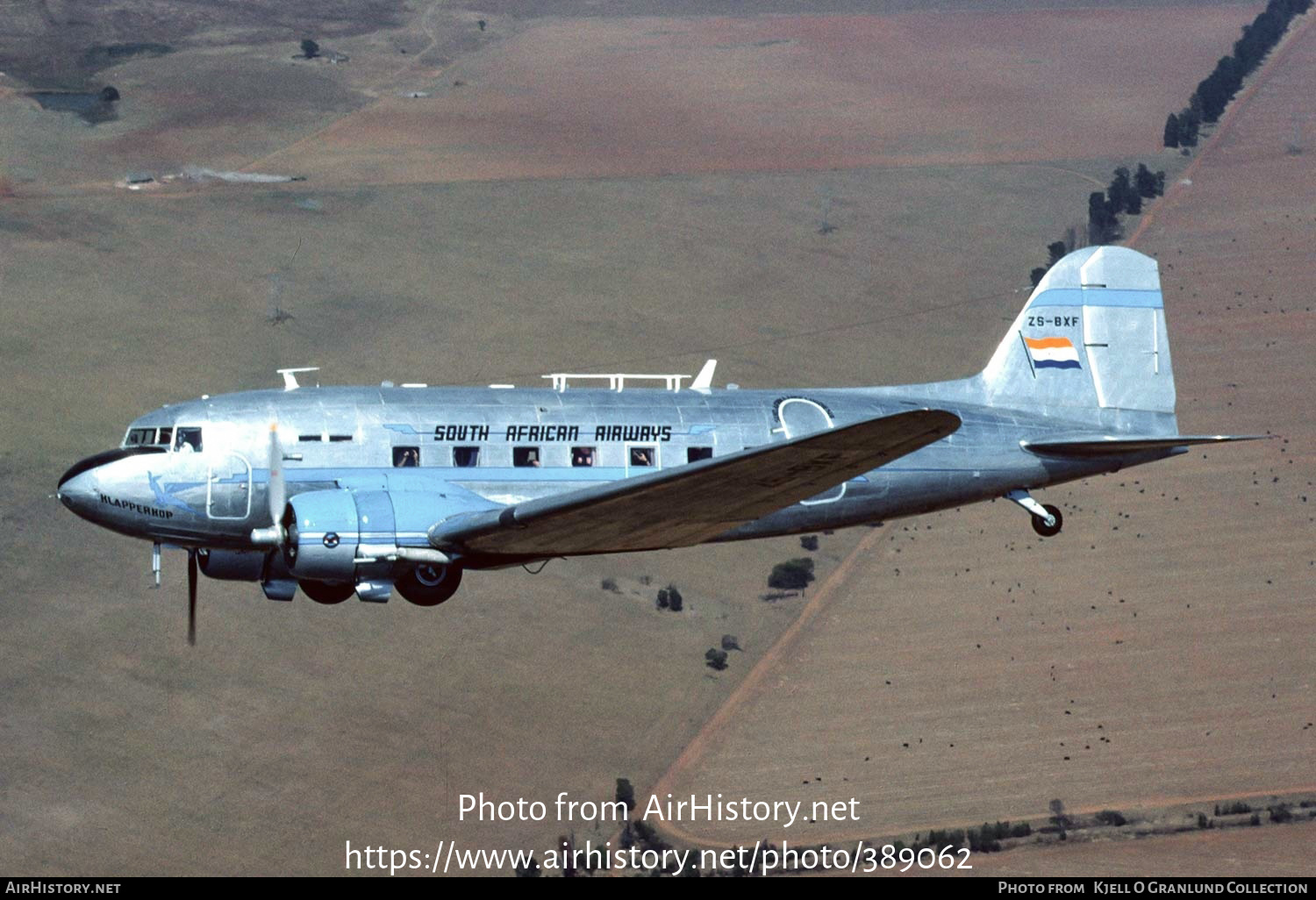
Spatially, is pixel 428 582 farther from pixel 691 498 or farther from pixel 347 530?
pixel 691 498

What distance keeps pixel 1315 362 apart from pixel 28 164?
9154 cm

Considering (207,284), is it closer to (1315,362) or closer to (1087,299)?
(1315,362)

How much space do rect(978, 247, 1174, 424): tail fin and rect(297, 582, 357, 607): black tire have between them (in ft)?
47.0

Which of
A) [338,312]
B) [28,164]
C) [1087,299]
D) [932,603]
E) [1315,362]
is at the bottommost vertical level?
[1087,299]

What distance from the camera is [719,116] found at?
603 ft

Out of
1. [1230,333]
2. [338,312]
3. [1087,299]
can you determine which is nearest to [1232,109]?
[1230,333]

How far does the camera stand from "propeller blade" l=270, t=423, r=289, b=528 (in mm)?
40000

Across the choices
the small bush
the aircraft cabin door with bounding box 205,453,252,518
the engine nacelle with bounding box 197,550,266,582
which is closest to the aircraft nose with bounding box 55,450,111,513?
the aircraft cabin door with bounding box 205,453,252,518

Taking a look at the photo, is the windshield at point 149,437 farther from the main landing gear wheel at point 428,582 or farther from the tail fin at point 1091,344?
the tail fin at point 1091,344

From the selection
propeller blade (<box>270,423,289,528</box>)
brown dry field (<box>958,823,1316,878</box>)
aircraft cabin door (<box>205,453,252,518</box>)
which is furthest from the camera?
brown dry field (<box>958,823,1316,878</box>)

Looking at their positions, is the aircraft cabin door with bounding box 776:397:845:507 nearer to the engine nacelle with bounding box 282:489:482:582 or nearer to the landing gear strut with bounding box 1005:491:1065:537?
the landing gear strut with bounding box 1005:491:1065:537

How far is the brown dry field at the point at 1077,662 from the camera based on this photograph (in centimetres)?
9594

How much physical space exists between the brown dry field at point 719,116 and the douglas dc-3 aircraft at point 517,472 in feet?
410

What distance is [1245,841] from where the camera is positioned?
94.5 m
